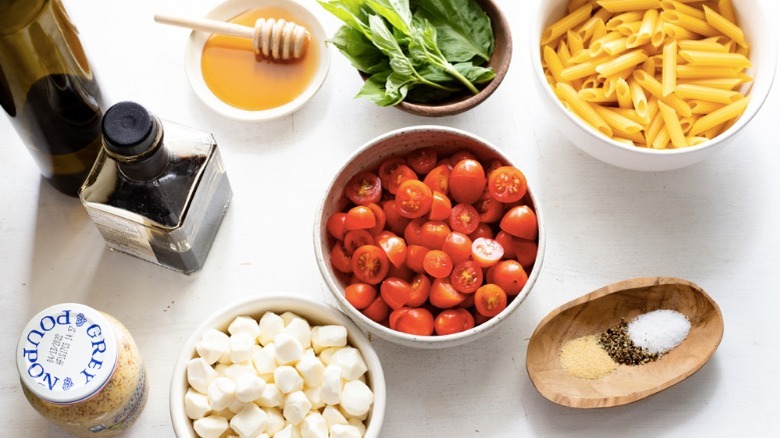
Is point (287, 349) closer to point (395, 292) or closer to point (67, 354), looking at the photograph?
point (395, 292)

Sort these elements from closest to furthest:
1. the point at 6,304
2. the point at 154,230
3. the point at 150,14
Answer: the point at 154,230 → the point at 6,304 → the point at 150,14

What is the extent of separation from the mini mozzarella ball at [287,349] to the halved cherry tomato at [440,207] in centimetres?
25

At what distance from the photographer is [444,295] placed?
46.2 inches

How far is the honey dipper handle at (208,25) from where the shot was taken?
1.34m

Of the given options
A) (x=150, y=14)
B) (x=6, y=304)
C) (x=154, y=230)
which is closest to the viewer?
(x=154, y=230)

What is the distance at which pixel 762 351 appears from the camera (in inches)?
50.6

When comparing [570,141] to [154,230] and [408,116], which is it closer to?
[408,116]

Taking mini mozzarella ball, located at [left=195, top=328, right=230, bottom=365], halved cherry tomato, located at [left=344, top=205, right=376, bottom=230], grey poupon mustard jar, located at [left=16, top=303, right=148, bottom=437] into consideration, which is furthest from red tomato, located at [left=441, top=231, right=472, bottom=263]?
grey poupon mustard jar, located at [left=16, top=303, right=148, bottom=437]

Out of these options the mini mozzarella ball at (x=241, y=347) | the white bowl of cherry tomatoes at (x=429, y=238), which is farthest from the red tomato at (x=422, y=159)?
the mini mozzarella ball at (x=241, y=347)

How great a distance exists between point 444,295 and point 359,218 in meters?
0.15

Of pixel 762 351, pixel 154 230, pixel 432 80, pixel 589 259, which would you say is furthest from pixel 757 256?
pixel 154 230

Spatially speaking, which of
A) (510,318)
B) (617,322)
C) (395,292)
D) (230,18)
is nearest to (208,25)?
(230,18)

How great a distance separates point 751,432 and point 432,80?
67 centimetres

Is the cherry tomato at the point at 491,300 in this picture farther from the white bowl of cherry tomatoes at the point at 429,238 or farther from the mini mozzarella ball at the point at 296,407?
the mini mozzarella ball at the point at 296,407
